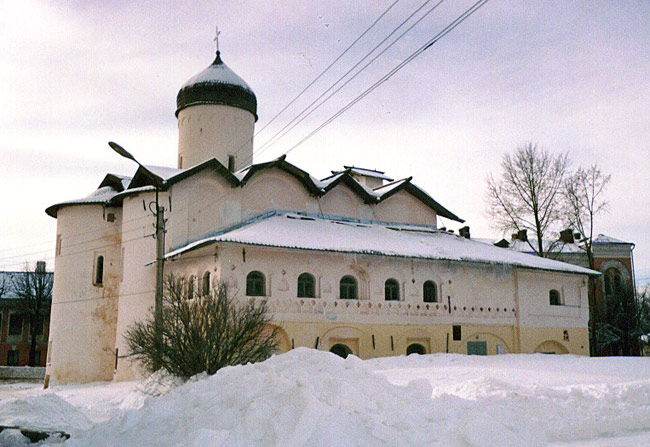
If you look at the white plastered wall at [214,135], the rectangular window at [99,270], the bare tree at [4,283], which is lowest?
the rectangular window at [99,270]

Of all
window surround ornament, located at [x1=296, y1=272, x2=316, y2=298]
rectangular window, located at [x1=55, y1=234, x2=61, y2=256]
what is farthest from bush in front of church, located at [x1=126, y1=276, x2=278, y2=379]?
rectangular window, located at [x1=55, y1=234, x2=61, y2=256]

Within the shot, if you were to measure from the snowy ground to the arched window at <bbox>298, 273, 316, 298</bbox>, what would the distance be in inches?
364

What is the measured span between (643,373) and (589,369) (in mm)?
1281

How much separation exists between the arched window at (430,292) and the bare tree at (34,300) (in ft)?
97.0

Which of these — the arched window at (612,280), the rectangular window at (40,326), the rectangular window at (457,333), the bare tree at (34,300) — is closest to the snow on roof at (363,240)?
the rectangular window at (457,333)

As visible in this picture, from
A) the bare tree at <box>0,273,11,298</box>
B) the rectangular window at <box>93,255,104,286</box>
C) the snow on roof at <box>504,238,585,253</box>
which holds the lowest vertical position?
the rectangular window at <box>93,255,104,286</box>

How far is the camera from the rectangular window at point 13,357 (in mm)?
42812

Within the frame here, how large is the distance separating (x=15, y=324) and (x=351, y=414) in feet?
138

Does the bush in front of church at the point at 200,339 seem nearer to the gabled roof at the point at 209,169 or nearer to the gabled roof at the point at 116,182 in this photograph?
the gabled roof at the point at 209,169

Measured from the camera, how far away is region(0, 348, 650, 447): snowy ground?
756 cm

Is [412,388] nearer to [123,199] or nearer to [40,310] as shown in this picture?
[123,199]

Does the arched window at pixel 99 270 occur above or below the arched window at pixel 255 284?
above

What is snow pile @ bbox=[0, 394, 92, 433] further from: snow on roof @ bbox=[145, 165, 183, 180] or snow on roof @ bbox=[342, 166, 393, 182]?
snow on roof @ bbox=[342, 166, 393, 182]

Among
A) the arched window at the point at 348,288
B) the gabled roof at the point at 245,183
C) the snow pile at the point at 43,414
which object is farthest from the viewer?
the gabled roof at the point at 245,183
